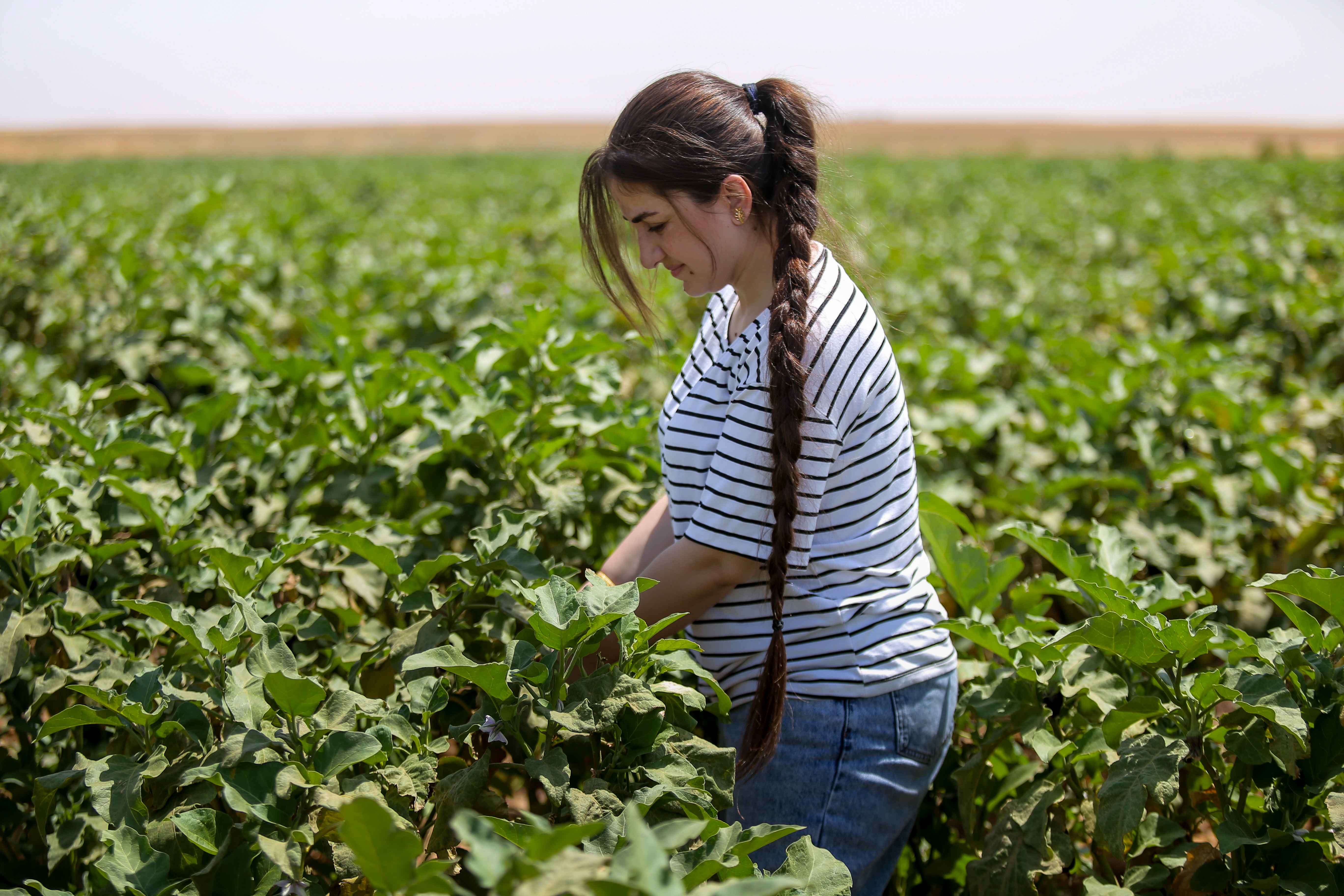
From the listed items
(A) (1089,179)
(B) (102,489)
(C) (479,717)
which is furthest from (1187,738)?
(A) (1089,179)

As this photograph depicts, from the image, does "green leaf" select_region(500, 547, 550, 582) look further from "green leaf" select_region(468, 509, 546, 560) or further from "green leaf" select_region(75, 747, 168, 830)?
"green leaf" select_region(75, 747, 168, 830)

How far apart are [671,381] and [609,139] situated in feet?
6.71

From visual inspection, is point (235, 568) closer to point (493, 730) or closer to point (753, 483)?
point (493, 730)

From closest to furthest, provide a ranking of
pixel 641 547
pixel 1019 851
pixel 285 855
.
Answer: pixel 285 855 → pixel 1019 851 → pixel 641 547

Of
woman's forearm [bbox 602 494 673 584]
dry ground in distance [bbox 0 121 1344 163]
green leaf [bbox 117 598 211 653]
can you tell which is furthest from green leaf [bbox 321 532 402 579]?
dry ground in distance [bbox 0 121 1344 163]

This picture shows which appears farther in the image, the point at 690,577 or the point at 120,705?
the point at 690,577

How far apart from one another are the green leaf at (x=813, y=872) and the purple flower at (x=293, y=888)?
590 mm

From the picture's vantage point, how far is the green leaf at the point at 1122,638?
1.49 metres

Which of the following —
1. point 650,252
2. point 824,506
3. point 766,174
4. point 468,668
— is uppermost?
point 766,174

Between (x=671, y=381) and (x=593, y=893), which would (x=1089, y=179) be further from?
(x=593, y=893)

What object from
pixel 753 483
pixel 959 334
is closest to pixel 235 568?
pixel 753 483

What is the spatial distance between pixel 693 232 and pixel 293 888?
1.17 m

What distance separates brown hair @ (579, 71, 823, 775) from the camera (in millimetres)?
1577

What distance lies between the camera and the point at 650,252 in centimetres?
178
